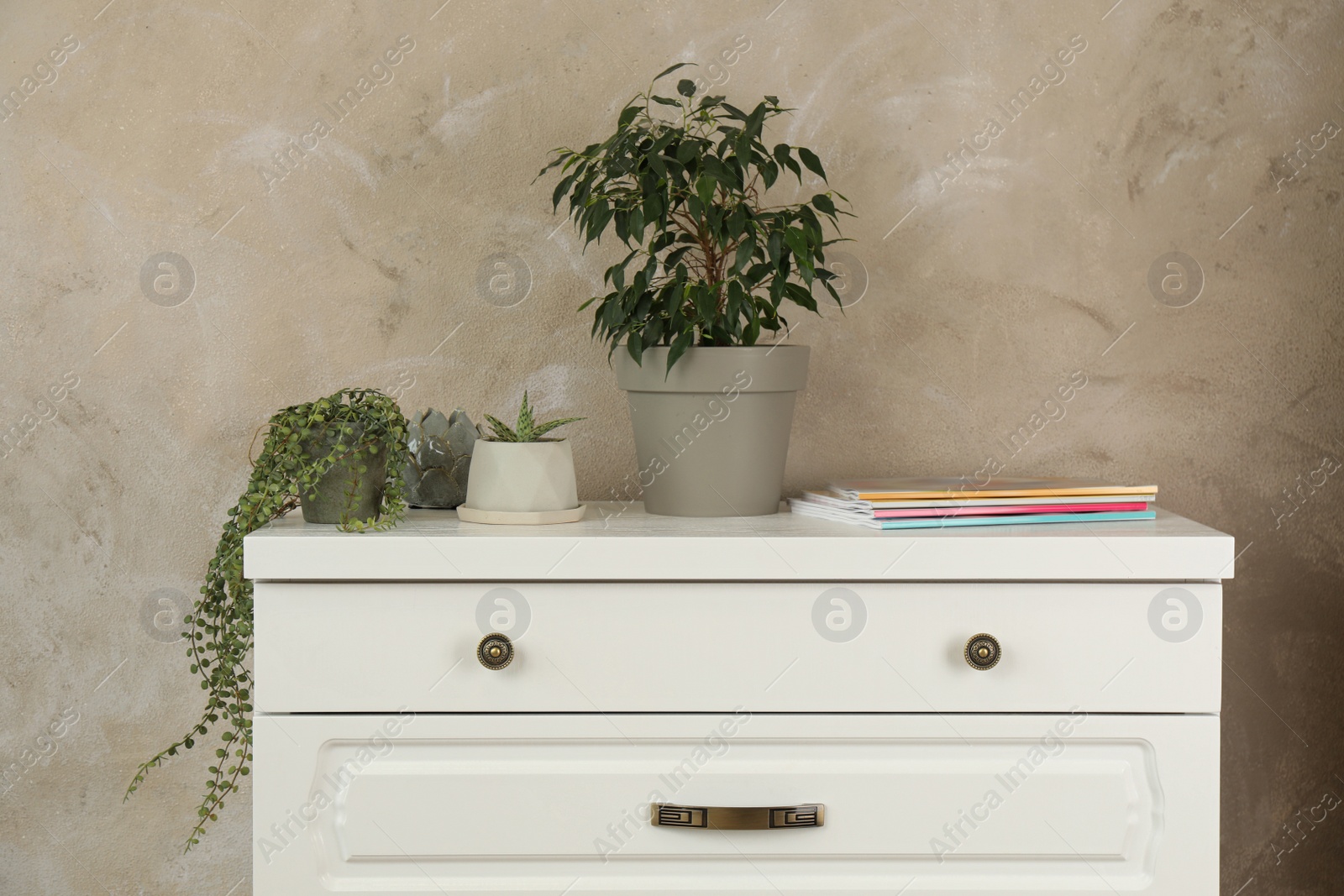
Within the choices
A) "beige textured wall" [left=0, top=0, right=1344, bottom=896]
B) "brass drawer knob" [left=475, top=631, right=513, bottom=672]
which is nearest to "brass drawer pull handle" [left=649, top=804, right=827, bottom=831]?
"brass drawer knob" [left=475, top=631, right=513, bottom=672]

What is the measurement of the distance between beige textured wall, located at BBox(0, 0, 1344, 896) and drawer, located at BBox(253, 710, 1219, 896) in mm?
530

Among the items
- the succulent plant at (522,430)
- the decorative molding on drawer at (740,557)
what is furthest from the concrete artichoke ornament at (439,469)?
the decorative molding on drawer at (740,557)

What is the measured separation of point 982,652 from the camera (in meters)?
1.10

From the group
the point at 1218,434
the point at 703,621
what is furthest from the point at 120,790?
the point at 1218,434

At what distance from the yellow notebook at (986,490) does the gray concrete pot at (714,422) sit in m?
0.13

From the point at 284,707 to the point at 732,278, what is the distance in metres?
0.74

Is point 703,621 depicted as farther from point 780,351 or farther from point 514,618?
point 780,351

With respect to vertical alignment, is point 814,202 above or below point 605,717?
above

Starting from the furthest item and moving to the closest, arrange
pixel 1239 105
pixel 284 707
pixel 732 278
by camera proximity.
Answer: pixel 1239 105, pixel 732 278, pixel 284 707

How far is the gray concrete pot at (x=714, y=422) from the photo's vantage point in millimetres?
1225

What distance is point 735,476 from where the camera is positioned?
49.7 inches

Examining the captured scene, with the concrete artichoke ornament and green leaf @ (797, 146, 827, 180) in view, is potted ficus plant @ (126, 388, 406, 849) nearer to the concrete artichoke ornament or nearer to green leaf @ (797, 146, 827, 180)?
the concrete artichoke ornament

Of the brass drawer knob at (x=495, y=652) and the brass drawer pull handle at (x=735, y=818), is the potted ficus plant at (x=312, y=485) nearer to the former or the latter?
the brass drawer knob at (x=495, y=652)

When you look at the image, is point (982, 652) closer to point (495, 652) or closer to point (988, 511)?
point (988, 511)
